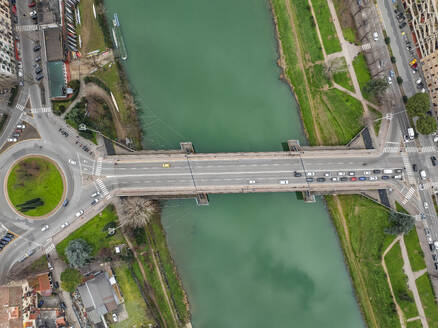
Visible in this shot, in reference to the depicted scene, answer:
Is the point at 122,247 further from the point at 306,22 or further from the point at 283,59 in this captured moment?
the point at 306,22

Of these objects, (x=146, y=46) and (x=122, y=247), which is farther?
(x=146, y=46)

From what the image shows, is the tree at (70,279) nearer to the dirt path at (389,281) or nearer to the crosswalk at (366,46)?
the dirt path at (389,281)

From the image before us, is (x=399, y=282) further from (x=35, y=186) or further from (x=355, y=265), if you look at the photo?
(x=35, y=186)

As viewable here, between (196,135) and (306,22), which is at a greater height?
(306,22)

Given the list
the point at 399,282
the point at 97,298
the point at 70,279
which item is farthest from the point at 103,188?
the point at 399,282

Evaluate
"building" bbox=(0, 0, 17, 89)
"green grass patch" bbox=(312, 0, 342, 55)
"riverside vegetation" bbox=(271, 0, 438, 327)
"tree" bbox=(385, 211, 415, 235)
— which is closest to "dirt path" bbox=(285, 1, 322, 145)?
"riverside vegetation" bbox=(271, 0, 438, 327)

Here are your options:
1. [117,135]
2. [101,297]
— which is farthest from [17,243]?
[117,135]

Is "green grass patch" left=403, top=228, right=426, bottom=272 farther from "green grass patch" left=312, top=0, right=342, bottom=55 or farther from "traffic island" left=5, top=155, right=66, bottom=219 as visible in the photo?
"traffic island" left=5, top=155, right=66, bottom=219
